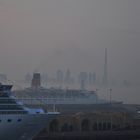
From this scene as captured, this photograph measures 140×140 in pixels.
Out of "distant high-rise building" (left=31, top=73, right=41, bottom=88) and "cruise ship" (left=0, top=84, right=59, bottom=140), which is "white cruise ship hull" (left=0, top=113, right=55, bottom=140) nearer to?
"cruise ship" (left=0, top=84, right=59, bottom=140)

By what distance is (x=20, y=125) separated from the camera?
36.7 metres

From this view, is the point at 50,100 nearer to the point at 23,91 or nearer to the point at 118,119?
the point at 23,91

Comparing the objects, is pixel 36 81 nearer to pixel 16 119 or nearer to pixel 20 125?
pixel 20 125

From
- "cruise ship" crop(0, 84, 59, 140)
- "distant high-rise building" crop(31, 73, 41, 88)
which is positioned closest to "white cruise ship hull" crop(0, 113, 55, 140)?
"cruise ship" crop(0, 84, 59, 140)

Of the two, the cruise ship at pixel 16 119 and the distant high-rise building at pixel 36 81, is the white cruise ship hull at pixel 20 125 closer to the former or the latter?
the cruise ship at pixel 16 119

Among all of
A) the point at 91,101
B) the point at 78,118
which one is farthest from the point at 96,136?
the point at 91,101

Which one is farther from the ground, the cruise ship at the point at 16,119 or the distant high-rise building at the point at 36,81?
the distant high-rise building at the point at 36,81

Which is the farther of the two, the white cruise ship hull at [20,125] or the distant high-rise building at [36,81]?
the distant high-rise building at [36,81]

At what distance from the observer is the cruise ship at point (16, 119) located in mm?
36438

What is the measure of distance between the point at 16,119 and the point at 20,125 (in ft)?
1.41

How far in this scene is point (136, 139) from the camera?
1932 inches

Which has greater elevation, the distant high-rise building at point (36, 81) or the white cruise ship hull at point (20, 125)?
the distant high-rise building at point (36, 81)

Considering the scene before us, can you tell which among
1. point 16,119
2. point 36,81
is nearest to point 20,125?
point 16,119

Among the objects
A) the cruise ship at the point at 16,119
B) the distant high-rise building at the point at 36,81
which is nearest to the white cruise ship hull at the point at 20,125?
the cruise ship at the point at 16,119
